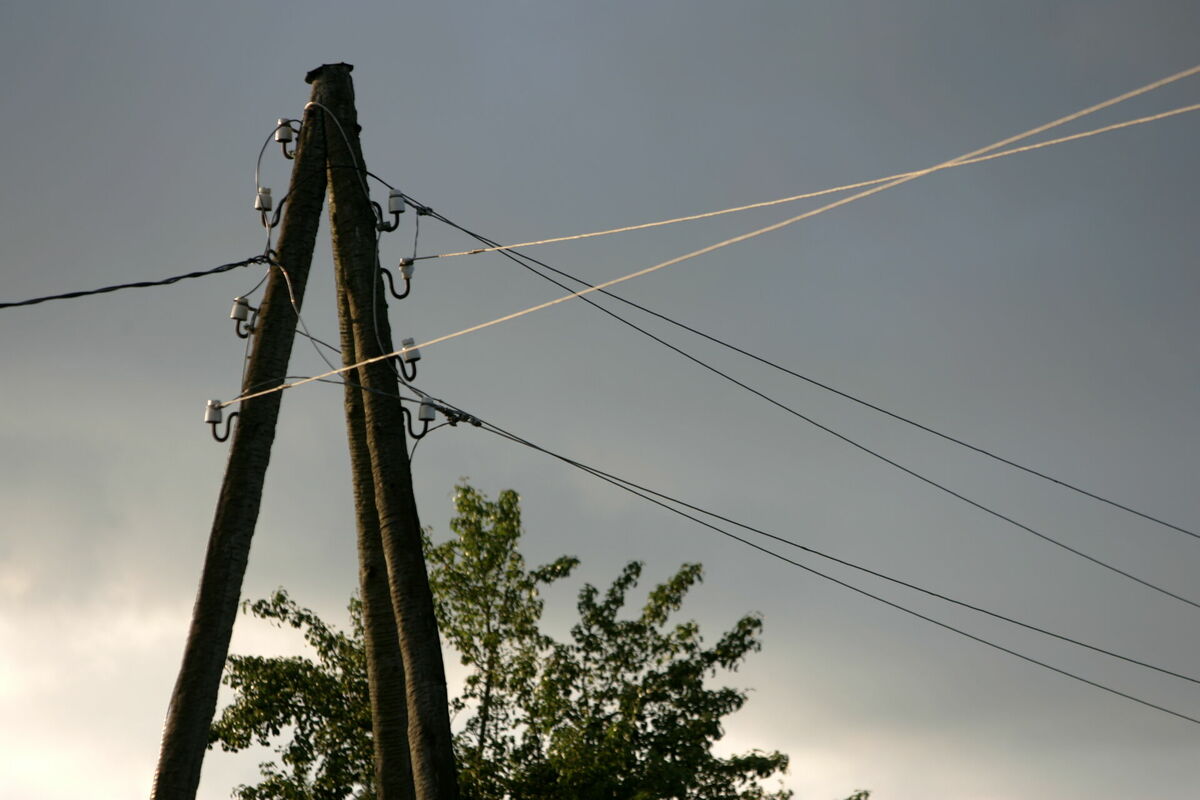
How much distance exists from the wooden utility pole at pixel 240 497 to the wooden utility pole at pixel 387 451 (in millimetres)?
207

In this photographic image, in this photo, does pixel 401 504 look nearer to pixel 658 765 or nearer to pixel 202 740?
pixel 202 740

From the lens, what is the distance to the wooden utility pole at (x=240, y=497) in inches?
381

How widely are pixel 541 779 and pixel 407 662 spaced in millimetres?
11427

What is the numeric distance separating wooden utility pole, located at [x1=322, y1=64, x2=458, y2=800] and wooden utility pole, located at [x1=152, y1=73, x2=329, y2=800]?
21 centimetres

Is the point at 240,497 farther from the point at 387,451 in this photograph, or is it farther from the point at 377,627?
the point at 377,627

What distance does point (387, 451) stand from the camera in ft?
36.7

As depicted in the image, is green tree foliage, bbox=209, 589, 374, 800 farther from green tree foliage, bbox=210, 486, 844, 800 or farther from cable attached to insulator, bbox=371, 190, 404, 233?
cable attached to insulator, bbox=371, 190, 404, 233

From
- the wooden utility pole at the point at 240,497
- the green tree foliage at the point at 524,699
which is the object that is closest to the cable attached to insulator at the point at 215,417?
the wooden utility pole at the point at 240,497

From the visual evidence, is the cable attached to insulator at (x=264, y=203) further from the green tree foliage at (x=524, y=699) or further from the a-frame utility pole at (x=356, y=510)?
the green tree foliage at (x=524, y=699)

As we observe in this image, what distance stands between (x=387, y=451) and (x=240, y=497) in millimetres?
1288

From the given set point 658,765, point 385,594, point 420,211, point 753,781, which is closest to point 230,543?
point 385,594

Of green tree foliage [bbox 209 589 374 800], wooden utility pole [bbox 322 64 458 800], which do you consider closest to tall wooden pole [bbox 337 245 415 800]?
wooden utility pole [bbox 322 64 458 800]

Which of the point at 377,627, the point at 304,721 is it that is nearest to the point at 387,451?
the point at 377,627

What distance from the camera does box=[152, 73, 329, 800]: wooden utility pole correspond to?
31.7 ft
